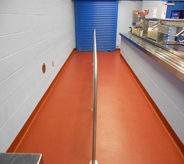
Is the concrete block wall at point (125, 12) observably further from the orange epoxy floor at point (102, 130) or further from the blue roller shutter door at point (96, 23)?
the orange epoxy floor at point (102, 130)

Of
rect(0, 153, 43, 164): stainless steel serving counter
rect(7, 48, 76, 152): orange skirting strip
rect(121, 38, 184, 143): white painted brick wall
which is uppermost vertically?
rect(0, 153, 43, 164): stainless steel serving counter

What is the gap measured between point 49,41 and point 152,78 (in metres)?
2.08

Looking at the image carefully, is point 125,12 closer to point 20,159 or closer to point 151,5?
point 151,5

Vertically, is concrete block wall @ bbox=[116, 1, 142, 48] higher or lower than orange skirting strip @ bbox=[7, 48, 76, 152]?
higher

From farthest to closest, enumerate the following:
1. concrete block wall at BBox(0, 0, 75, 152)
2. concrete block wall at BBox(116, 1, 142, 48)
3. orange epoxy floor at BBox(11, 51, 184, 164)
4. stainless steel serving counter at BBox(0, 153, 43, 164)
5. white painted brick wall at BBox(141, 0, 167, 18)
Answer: concrete block wall at BBox(116, 1, 142, 48) → white painted brick wall at BBox(141, 0, 167, 18) → orange epoxy floor at BBox(11, 51, 184, 164) → concrete block wall at BBox(0, 0, 75, 152) → stainless steel serving counter at BBox(0, 153, 43, 164)

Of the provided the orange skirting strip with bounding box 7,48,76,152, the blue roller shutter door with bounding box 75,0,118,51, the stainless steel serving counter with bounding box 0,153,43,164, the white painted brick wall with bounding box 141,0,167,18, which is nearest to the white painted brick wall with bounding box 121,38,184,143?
the stainless steel serving counter with bounding box 0,153,43,164

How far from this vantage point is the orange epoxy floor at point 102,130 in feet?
5.86

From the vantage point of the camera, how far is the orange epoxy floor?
5.86ft

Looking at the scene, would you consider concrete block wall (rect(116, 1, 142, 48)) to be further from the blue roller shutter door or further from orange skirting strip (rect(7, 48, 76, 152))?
orange skirting strip (rect(7, 48, 76, 152))

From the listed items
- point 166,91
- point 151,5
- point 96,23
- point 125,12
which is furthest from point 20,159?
point 125,12

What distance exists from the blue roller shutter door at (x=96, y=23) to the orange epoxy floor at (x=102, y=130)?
4.02 metres

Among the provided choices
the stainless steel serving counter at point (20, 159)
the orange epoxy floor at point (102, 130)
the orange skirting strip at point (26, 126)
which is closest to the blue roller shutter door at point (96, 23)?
the orange epoxy floor at point (102, 130)

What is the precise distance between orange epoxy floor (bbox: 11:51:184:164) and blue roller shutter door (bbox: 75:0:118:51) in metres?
4.02

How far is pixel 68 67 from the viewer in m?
4.94
